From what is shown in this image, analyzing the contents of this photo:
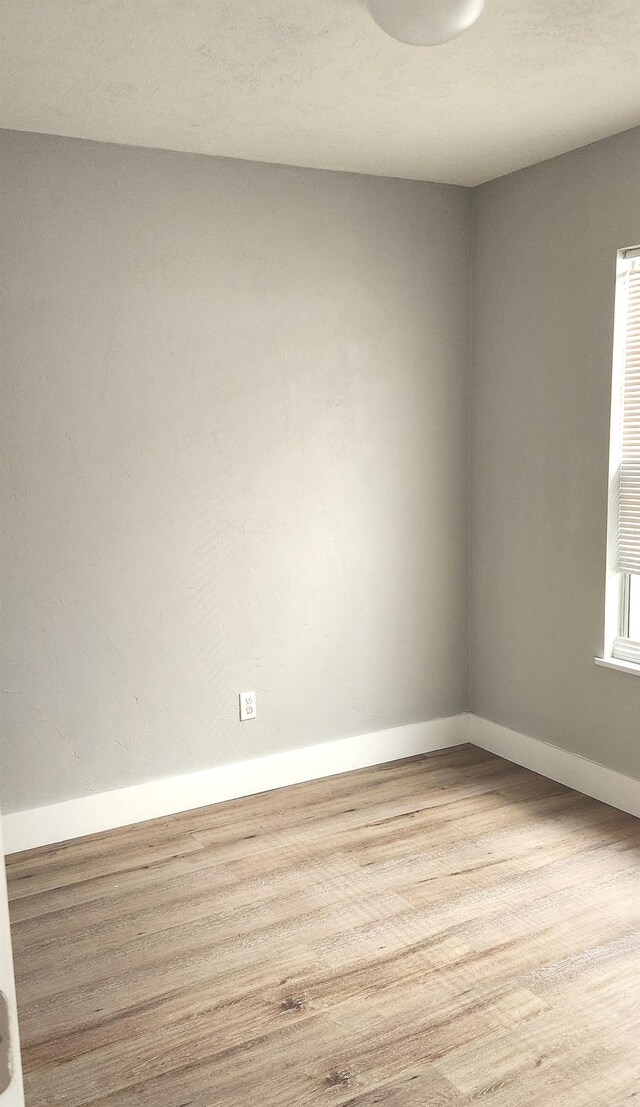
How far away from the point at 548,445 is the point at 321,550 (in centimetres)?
104

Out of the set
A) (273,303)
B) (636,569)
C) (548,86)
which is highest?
(548,86)

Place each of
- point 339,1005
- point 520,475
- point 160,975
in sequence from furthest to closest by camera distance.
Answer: point 520,475 → point 160,975 → point 339,1005

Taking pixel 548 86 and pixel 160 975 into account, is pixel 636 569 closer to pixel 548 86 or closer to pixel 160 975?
pixel 548 86

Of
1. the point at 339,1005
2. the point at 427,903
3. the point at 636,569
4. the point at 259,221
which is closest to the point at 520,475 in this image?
the point at 636,569

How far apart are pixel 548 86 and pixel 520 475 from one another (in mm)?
1558

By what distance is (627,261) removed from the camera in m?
3.26

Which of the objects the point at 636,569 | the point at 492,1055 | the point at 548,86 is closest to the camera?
the point at 492,1055

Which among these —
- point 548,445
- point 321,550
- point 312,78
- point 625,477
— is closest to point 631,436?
point 625,477

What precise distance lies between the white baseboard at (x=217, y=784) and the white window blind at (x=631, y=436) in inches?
50.4

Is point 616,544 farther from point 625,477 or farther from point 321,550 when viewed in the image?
point 321,550

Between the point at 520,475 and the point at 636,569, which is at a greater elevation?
the point at 520,475

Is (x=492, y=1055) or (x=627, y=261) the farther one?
(x=627, y=261)

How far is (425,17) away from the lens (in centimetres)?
208

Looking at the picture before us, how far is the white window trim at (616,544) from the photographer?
10.8ft
